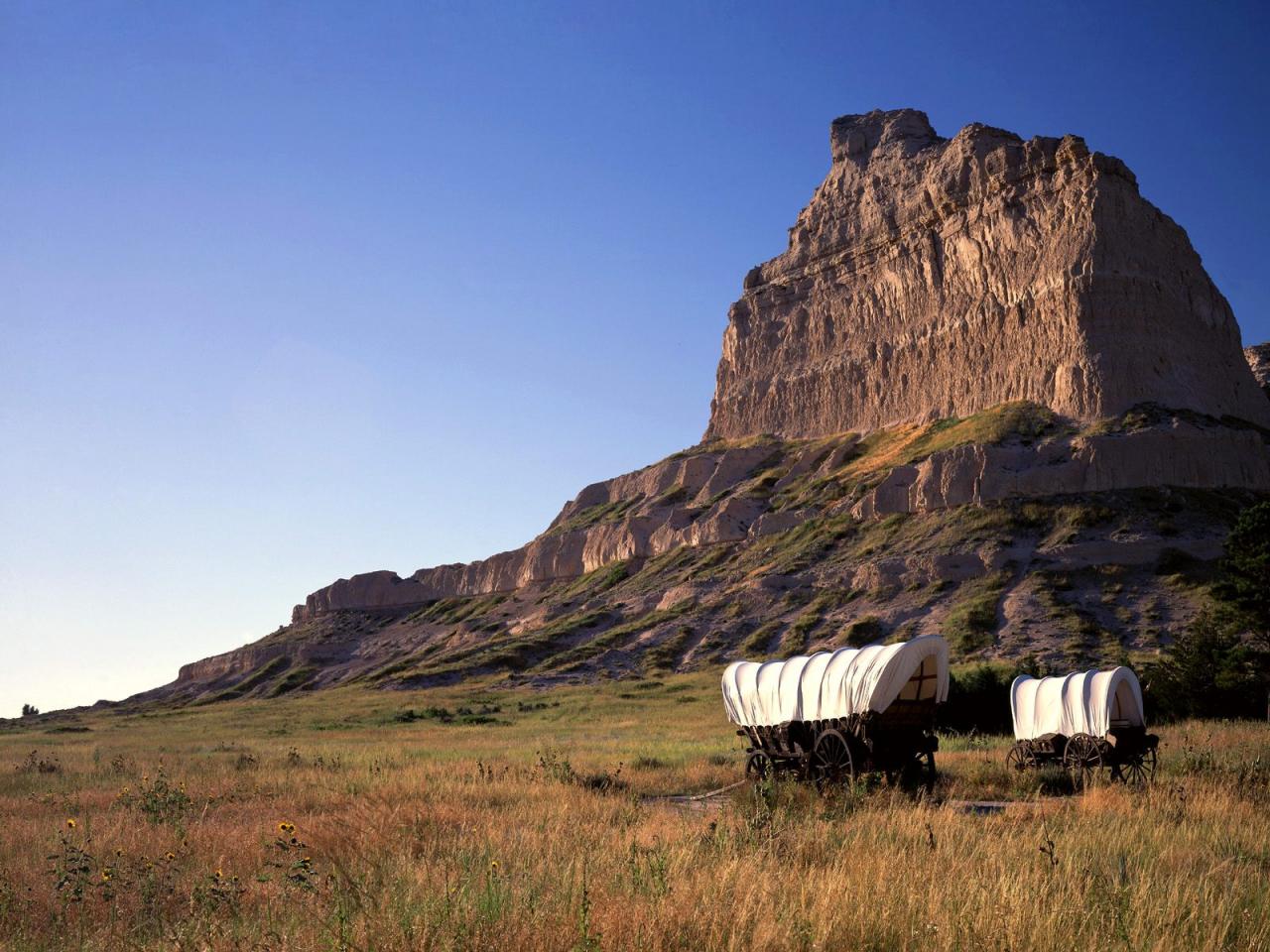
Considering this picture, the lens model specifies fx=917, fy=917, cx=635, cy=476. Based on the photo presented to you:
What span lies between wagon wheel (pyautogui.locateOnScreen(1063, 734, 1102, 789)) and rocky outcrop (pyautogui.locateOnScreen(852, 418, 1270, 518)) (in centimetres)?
4399

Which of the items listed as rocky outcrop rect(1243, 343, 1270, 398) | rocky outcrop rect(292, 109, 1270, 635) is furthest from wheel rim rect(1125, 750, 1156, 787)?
rocky outcrop rect(1243, 343, 1270, 398)

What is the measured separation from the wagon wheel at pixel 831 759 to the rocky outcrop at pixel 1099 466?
4859cm

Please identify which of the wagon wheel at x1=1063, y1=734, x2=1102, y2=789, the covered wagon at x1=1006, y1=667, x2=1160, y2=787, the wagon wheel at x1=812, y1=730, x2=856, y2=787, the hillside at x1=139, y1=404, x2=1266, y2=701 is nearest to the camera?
the wagon wheel at x1=812, y1=730, x2=856, y2=787

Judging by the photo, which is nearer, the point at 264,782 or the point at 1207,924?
the point at 1207,924

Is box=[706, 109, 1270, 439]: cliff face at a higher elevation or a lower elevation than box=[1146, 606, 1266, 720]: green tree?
higher

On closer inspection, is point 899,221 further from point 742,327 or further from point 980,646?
point 980,646

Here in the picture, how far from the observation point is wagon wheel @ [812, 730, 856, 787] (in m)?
13.8

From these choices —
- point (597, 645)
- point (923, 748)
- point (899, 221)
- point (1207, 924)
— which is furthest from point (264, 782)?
point (899, 221)

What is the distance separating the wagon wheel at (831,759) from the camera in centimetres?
1383

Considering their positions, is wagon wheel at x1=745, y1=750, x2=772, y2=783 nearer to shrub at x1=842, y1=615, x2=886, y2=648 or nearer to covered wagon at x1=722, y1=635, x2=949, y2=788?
covered wagon at x1=722, y1=635, x2=949, y2=788

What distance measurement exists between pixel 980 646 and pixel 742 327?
64.6 meters

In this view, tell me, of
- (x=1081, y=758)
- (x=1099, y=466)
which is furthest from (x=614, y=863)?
(x=1099, y=466)

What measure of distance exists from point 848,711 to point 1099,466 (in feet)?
166

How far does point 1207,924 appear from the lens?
531cm
